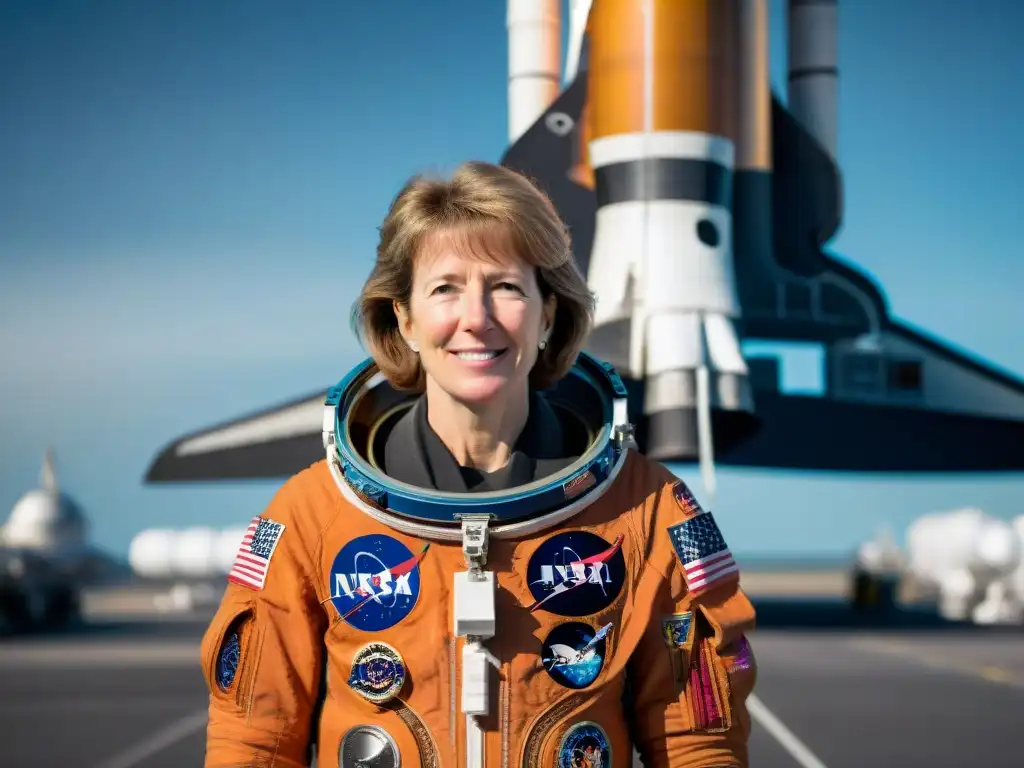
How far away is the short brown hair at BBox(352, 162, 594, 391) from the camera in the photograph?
252 centimetres

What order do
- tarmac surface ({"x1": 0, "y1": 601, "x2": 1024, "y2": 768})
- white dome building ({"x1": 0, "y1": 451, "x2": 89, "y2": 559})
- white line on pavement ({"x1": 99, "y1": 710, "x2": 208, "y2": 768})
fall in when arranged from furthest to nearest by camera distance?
white dome building ({"x1": 0, "y1": 451, "x2": 89, "y2": 559}) → tarmac surface ({"x1": 0, "y1": 601, "x2": 1024, "y2": 768}) → white line on pavement ({"x1": 99, "y1": 710, "x2": 208, "y2": 768})

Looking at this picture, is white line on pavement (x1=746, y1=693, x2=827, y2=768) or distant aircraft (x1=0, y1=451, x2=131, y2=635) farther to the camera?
distant aircraft (x1=0, y1=451, x2=131, y2=635)

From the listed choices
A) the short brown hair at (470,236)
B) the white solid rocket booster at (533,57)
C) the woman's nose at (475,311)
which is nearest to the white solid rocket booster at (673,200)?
the white solid rocket booster at (533,57)

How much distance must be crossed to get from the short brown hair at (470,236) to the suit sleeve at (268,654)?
0.46 metres

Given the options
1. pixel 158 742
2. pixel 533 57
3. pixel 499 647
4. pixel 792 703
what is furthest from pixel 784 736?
pixel 533 57

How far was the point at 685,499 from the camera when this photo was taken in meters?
2.60

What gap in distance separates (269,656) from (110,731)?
11.0 metres

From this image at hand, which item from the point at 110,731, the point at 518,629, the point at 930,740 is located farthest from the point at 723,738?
the point at 110,731

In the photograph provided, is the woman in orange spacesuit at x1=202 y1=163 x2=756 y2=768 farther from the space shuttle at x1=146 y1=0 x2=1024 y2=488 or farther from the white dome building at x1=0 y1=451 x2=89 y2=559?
the white dome building at x1=0 y1=451 x2=89 y2=559

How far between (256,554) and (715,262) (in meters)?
24.7

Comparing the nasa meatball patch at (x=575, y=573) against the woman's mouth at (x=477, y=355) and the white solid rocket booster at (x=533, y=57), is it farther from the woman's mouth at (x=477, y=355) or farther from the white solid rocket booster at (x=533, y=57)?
the white solid rocket booster at (x=533, y=57)

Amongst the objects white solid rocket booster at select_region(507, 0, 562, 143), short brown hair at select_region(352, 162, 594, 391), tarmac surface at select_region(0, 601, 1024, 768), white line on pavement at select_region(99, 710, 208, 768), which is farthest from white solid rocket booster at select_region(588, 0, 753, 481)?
short brown hair at select_region(352, 162, 594, 391)

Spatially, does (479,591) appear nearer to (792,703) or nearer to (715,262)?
(792,703)

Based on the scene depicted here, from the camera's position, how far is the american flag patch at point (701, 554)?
249cm
